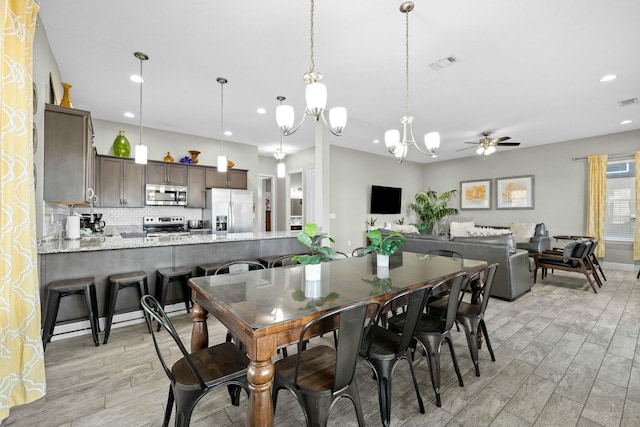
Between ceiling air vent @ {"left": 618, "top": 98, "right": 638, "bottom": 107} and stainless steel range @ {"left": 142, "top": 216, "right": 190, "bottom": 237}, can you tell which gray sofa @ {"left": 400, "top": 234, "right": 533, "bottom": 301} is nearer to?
ceiling air vent @ {"left": 618, "top": 98, "right": 638, "bottom": 107}

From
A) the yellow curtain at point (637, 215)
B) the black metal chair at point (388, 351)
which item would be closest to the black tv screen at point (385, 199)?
the yellow curtain at point (637, 215)

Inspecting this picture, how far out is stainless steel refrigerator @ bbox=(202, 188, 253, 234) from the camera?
5.71 meters

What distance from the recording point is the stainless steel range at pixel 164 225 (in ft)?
17.8

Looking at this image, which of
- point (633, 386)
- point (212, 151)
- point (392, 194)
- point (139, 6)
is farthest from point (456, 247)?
point (212, 151)

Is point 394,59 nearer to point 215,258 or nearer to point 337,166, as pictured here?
point 215,258

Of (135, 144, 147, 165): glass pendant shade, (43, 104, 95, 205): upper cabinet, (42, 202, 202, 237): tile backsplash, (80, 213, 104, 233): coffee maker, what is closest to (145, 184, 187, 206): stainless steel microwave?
(42, 202, 202, 237): tile backsplash

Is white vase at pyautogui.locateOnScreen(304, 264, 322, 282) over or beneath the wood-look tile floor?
over

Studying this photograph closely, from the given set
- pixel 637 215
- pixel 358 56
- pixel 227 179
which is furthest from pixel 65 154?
pixel 637 215

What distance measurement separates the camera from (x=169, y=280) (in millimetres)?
3195

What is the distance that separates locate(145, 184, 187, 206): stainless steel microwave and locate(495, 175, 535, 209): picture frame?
7.73 metres

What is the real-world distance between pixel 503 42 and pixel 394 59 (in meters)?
1.02

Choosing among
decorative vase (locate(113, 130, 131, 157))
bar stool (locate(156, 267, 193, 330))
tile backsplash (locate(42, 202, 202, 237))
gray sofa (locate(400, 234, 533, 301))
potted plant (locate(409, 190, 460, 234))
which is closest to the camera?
bar stool (locate(156, 267, 193, 330))

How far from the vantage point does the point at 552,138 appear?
630 cm

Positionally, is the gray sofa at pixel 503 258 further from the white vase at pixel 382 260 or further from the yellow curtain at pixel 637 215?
the yellow curtain at pixel 637 215
